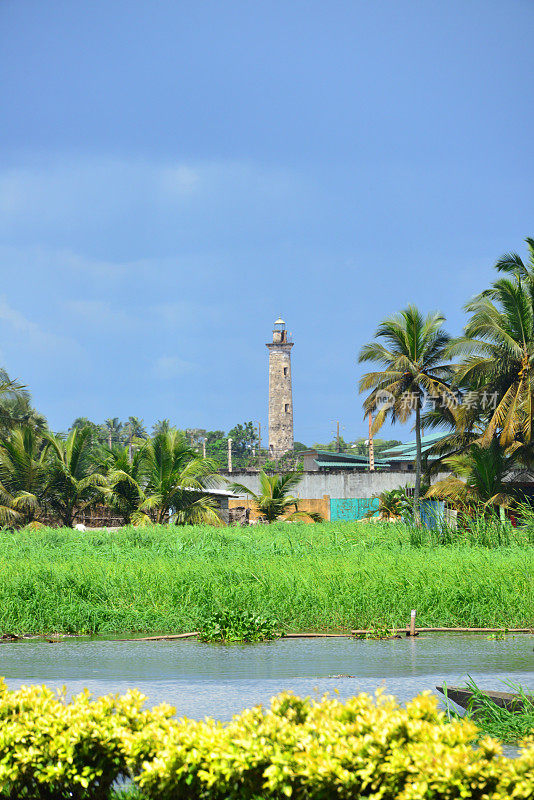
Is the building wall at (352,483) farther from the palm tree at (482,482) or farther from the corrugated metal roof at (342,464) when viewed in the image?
the palm tree at (482,482)

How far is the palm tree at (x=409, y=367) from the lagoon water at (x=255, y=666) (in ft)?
57.2

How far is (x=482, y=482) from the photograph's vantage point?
74.9 ft

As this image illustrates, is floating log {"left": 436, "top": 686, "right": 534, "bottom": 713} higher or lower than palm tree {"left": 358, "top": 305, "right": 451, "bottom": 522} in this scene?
lower

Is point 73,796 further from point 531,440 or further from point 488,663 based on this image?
point 531,440

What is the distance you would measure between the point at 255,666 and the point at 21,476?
1653 cm

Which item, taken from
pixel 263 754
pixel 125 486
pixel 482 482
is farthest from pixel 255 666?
pixel 125 486

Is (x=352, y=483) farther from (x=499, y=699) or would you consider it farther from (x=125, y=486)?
(x=499, y=699)

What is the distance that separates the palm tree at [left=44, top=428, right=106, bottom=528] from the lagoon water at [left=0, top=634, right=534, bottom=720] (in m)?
13.1

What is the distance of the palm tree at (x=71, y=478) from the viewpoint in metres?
24.3

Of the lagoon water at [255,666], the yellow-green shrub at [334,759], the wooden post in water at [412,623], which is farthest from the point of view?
the wooden post in water at [412,623]

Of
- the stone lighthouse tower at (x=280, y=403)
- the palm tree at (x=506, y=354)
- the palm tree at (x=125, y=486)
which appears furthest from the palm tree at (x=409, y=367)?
the stone lighthouse tower at (x=280, y=403)

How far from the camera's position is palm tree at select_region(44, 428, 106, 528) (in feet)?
79.7

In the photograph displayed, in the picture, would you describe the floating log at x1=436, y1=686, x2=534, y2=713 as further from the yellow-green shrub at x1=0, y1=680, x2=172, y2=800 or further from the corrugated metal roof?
the corrugated metal roof

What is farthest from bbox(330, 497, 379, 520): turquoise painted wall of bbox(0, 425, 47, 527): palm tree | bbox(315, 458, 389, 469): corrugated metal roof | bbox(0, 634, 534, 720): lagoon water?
bbox(0, 634, 534, 720): lagoon water
